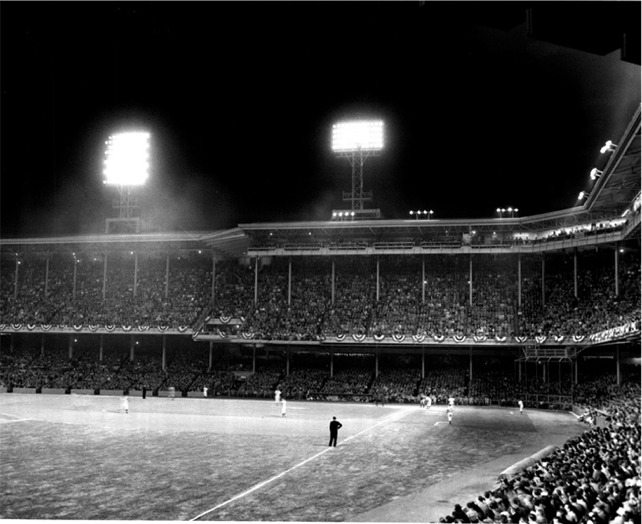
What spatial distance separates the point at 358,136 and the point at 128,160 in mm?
20010

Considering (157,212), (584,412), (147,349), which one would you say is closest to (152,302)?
(147,349)

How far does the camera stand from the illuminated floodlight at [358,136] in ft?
163

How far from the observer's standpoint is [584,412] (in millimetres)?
30422

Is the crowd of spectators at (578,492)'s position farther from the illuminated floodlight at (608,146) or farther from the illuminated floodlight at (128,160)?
the illuminated floodlight at (128,160)

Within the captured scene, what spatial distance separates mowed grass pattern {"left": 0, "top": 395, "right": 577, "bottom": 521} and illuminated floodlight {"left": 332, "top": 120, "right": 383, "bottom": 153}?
24.5 meters

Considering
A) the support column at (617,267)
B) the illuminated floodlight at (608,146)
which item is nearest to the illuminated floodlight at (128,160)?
the support column at (617,267)

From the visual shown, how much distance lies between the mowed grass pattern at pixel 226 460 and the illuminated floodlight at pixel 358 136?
24.5 m

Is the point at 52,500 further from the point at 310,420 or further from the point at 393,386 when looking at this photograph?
the point at 393,386

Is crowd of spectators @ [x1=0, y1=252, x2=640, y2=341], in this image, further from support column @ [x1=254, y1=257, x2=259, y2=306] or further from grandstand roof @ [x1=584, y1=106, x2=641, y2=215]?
grandstand roof @ [x1=584, y1=106, x2=641, y2=215]

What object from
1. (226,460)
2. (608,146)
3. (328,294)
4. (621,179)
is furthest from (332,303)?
(226,460)

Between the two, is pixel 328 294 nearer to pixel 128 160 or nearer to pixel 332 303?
pixel 332 303

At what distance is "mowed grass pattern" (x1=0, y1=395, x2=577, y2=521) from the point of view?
1277cm

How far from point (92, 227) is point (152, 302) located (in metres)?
12.8

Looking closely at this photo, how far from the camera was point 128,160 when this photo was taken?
173 ft
